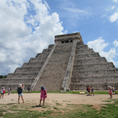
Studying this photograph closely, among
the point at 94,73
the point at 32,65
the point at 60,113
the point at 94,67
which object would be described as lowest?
the point at 60,113

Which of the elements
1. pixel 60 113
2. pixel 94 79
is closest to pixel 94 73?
pixel 94 79

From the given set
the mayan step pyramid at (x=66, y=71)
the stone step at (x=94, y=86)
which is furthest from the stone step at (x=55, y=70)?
the stone step at (x=94, y=86)

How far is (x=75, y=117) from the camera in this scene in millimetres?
5773

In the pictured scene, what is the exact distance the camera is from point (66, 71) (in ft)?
80.8

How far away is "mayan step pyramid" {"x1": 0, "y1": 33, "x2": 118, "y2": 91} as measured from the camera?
875 inches

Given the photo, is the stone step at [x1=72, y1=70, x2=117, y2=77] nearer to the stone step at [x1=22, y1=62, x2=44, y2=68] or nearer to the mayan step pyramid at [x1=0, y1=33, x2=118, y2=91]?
the mayan step pyramid at [x1=0, y1=33, x2=118, y2=91]

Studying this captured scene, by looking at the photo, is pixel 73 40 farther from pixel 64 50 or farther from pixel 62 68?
pixel 62 68

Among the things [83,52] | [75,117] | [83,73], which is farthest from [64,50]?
[75,117]

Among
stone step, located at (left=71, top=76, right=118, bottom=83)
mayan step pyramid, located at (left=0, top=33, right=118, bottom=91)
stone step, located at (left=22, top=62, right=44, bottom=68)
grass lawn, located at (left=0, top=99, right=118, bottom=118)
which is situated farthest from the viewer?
stone step, located at (left=22, top=62, right=44, bottom=68)

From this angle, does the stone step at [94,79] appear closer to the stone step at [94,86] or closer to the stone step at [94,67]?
the stone step at [94,86]

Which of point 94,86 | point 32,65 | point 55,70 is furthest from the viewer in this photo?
point 32,65

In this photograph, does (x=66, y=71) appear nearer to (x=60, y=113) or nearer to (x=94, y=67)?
(x=94, y=67)

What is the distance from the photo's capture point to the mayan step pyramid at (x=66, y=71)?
22219 millimetres

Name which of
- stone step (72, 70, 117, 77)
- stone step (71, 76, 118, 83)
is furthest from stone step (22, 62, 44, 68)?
stone step (71, 76, 118, 83)
